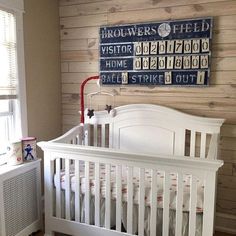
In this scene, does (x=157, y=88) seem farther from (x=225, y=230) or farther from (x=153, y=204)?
(x=225, y=230)

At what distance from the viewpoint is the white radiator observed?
2.12 metres

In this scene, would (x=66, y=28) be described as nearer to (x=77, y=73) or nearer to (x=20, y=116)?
(x=77, y=73)

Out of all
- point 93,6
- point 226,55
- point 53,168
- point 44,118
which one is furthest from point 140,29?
point 53,168

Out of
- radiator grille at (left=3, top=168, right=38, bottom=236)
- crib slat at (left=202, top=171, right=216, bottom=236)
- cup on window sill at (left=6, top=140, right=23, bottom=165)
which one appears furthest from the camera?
cup on window sill at (left=6, top=140, right=23, bottom=165)

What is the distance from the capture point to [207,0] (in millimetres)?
2494

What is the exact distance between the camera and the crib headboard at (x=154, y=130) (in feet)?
8.38

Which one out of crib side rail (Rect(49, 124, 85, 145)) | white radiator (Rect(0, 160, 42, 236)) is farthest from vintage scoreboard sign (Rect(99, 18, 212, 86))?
white radiator (Rect(0, 160, 42, 236))

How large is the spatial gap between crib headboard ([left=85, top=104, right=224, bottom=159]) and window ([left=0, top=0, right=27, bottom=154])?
2.28 feet

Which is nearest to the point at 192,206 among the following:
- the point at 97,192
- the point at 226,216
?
the point at 97,192

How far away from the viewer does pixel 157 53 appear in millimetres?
2684

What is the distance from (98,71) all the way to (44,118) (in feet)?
2.43

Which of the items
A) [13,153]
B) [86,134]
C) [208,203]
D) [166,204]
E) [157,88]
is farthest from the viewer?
[86,134]

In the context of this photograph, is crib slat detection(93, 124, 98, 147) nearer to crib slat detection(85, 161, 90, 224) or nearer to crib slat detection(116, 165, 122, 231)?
crib slat detection(85, 161, 90, 224)

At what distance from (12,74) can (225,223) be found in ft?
7.70
